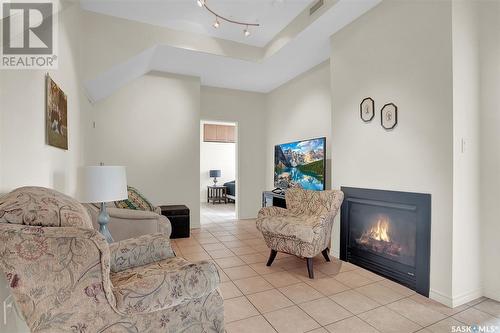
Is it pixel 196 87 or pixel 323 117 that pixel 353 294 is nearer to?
pixel 323 117

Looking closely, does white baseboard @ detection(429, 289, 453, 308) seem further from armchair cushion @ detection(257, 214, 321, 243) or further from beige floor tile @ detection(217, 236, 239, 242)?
beige floor tile @ detection(217, 236, 239, 242)

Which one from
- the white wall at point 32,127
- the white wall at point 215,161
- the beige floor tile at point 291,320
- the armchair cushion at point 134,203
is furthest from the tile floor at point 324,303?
the white wall at point 215,161

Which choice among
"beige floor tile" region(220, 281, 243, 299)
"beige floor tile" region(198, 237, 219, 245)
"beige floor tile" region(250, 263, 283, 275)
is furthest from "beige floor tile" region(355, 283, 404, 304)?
"beige floor tile" region(198, 237, 219, 245)

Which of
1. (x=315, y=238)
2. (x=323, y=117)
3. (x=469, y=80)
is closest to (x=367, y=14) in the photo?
(x=469, y=80)

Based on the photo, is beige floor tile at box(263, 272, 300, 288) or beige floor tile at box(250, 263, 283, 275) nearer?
beige floor tile at box(263, 272, 300, 288)

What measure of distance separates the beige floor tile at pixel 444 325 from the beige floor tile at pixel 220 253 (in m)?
2.19

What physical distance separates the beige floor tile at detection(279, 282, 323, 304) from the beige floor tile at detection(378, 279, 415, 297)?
726 millimetres

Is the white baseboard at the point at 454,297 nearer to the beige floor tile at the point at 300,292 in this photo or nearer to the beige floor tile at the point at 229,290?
the beige floor tile at the point at 300,292

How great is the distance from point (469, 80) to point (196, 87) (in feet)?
13.0

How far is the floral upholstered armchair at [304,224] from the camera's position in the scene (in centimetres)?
262

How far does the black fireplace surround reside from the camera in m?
2.31

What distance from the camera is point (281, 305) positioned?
2.13 metres

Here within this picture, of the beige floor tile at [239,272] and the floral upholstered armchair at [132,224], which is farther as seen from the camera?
the floral upholstered armchair at [132,224]

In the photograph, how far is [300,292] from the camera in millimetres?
2352
